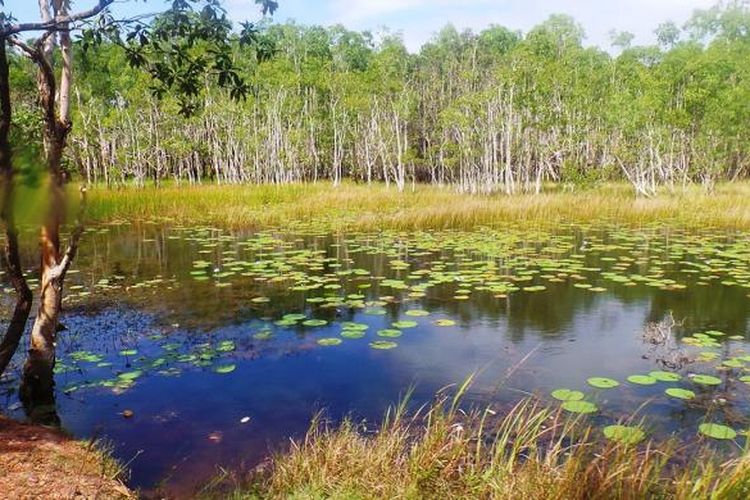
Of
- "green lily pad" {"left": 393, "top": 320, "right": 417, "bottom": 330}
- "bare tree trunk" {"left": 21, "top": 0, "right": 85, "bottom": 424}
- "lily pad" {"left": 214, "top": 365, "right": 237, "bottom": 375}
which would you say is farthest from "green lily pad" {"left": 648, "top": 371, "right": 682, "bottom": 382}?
"bare tree trunk" {"left": 21, "top": 0, "right": 85, "bottom": 424}

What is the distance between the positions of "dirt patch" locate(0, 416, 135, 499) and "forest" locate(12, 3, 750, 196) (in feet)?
81.8

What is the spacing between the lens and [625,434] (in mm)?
4016

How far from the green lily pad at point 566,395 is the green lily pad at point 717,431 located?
0.95 m

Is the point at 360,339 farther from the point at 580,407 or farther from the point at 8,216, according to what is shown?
the point at 8,216

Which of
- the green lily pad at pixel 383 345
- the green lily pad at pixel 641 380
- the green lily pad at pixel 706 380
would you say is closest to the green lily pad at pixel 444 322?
the green lily pad at pixel 383 345

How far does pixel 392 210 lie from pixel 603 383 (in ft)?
48.1

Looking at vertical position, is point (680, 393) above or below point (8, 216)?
below

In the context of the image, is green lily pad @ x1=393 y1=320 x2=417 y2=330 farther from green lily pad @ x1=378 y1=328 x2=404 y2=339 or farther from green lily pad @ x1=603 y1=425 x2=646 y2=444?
green lily pad @ x1=603 y1=425 x2=646 y2=444

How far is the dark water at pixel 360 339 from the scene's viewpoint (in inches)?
183

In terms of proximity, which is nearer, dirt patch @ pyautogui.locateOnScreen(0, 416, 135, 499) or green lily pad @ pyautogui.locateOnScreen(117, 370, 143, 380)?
dirt patch @ pyautogui.locateOnScreen(0, 416, 135, 499)

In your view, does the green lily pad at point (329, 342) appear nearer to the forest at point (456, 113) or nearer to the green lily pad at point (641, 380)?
the green lily pad at point (641, 380)

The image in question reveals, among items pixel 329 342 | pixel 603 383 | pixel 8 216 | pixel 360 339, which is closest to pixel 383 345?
pixel 360 339

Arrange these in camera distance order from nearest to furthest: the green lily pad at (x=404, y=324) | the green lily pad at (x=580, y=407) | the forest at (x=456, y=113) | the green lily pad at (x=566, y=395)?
the green lily pad at (x=580, y=407) < the green lily pad at (x=566, y=395) < the green lily pad at (x=404, y=324) < the forest at (x=456, y=113)

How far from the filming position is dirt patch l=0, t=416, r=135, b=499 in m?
3.06
